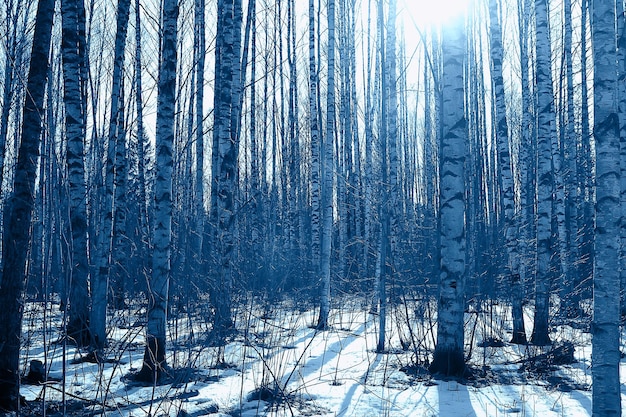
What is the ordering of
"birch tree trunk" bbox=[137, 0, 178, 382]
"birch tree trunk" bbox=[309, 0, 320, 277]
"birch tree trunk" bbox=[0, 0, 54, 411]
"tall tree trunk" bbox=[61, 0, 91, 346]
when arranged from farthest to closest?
"birch tree trunk" bbox=[309, 0, 320, 277] → "tall tree trunk" bbox=[61, 0, 91, 346] → "birch tree trunk" bbox=[137, 0, 178, 382] → "birch tree trunk" bbox=[0, 0, 54, 411]

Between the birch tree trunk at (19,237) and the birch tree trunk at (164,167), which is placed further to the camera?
the birch tree trunk at (164,167)

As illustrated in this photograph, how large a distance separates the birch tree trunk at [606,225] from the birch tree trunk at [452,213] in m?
2.70

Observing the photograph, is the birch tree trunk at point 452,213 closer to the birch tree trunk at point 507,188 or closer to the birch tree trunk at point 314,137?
the birch tree trunk at point 507,188

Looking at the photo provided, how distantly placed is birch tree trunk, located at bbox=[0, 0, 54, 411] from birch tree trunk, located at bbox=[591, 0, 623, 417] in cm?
385

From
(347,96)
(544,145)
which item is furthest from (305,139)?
Answer: (544,145)

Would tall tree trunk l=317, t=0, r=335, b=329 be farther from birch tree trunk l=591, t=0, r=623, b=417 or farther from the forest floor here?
birch tree trunk l=591, t=0, r=623, b=417

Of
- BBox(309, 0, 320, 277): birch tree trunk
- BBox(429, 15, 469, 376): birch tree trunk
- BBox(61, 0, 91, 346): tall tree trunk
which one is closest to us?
BBox(429, 15, 469, 376): birch tree trunk

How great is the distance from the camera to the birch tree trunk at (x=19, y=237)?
3777 millimetres

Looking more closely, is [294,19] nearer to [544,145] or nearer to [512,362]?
[544,145]

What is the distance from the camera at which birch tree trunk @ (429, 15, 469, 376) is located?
5594 mm

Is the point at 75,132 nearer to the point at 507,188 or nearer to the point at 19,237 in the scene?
the point at 19,237

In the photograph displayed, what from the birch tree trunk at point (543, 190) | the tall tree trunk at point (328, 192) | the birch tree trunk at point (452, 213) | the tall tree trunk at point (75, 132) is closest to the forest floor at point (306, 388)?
the birch tree trunk at point (452, 213)

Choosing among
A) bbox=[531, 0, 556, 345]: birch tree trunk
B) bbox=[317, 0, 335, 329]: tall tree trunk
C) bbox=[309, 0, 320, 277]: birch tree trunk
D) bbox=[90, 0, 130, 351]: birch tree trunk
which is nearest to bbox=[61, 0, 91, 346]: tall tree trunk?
bbox=[90, 0, 130, 351]: birch tree trunk

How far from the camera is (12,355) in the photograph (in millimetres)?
3793
